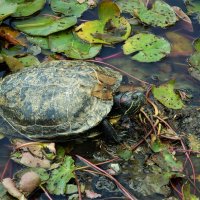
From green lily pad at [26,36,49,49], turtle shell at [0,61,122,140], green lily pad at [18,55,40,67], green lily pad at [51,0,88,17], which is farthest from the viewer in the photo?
green lily pad at [51,0,88,17]

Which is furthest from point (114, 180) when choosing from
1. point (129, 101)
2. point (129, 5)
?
point (129, 5)

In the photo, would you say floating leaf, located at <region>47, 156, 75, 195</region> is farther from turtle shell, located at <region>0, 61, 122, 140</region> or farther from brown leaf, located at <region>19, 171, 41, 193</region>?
turtle shell, located at <region>0, 61, 122, 140</region>

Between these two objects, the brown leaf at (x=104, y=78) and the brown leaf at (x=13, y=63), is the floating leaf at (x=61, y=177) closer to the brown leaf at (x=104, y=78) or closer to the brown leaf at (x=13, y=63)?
the brown leaf at (x=104, y=78)

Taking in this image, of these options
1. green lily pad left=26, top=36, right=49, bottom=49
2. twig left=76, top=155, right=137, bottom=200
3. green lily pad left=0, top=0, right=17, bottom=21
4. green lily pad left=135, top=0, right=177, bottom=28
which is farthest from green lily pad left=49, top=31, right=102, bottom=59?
twig left=76, top=155, right=137, bottom=200

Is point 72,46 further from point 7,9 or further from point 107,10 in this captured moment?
point 7,9

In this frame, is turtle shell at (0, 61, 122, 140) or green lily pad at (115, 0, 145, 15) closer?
turtle shell at (0, 61, 122, 140)

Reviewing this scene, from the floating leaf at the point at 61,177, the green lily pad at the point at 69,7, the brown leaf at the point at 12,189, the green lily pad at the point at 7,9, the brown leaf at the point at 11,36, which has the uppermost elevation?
the green lily pad at the point at 7,9

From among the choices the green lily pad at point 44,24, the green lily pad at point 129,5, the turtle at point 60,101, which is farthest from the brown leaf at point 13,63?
the green lily pad at point 129,5
